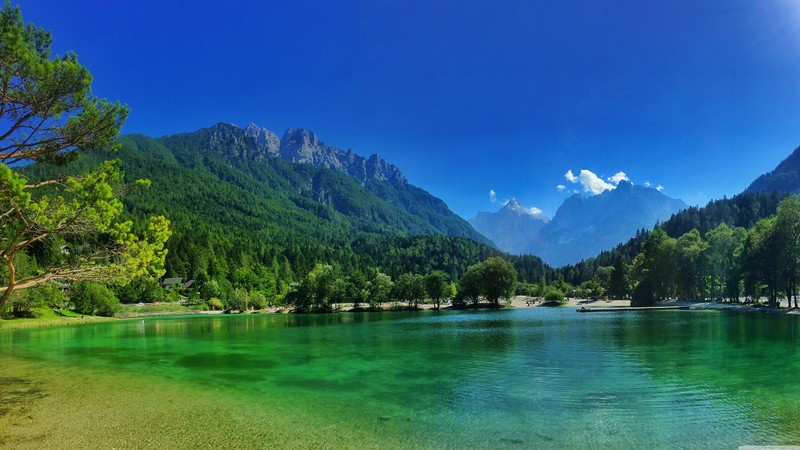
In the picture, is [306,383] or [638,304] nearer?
[306,383]

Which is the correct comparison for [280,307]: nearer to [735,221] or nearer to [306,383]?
[306,383]

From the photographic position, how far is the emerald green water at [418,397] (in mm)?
14312

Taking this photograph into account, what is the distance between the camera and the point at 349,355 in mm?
35250

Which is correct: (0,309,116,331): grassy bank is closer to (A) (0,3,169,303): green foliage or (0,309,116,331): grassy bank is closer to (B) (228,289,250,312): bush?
(B) (228,289,250,312): bush

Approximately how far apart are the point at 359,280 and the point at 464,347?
10202cm

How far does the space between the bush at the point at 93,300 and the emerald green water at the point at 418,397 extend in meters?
75.7

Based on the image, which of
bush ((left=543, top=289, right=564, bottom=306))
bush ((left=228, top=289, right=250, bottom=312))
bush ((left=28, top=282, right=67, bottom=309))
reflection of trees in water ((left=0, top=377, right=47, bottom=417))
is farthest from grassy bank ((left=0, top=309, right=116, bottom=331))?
bush ((left=543, top=289, right=564, bottom=306))

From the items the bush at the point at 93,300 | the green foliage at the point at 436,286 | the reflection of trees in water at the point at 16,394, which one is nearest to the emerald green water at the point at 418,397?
the reflection of trees in water at the point at 16,394

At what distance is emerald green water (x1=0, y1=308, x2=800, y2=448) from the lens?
14.3 metres

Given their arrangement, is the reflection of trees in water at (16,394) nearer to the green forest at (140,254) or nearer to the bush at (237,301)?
the green forest at (140,254)

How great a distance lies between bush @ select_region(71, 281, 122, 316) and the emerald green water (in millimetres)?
75710

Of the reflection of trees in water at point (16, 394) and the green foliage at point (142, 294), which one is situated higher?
the reflection of trees in water at point (16, 394)

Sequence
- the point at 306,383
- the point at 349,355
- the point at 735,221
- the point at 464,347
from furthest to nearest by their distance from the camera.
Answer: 1. the point at 735,221
2. the point at 464,347
3. the point at 349,355
4. the point at 306,383

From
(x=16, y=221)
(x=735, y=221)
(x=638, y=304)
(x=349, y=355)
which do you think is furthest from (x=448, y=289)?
(x=735, y=221)
